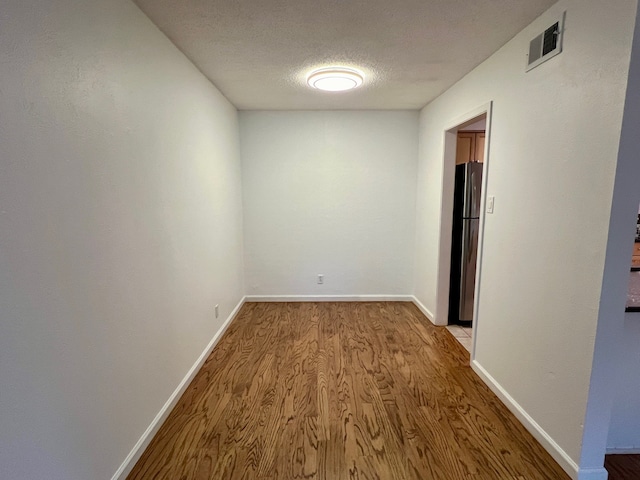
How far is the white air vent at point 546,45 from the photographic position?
1.60 m

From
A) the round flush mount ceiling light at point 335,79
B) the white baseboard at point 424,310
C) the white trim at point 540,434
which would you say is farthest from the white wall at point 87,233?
the white baseboard at point 424,310

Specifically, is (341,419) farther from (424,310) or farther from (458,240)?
(458,240)

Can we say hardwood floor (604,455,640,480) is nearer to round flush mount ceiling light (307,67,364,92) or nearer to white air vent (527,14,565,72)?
white air vent (527,14,565,72)

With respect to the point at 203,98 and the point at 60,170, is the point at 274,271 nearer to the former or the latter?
the point at 203,98

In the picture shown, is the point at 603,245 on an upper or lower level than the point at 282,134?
lower

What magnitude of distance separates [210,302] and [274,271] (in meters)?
1.38

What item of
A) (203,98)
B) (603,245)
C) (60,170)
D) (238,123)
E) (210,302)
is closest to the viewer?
(60,170)

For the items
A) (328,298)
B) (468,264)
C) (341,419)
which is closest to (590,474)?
(341,419)

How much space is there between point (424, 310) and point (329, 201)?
1.77 m

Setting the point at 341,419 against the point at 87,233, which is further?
the point at 341,419

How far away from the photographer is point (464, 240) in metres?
3.30

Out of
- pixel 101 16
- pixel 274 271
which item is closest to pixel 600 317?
pixel 101 16

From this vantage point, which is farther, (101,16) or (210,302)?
(210,302)

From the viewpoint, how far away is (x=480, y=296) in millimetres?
2400
